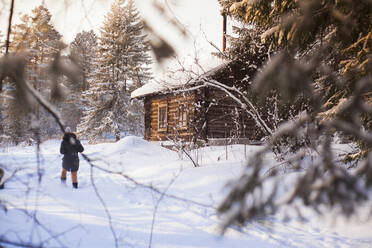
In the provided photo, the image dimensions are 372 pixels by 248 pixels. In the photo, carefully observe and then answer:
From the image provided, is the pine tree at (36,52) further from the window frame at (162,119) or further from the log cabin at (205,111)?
the window frame at (162,119)

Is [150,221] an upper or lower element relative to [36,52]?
lower

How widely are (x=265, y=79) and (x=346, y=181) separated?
63 cm

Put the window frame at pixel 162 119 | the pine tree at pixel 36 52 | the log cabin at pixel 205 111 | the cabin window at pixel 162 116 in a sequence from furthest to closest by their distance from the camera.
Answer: the cabin window at pixel 162 116 → the window frame at pixel 162 119 → the log cabin at pixel 205 111 → the pine tree at pixel 36 52

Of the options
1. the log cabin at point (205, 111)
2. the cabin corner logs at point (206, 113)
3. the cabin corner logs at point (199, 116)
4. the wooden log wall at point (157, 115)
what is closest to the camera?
the log cabin at point (205, 111)

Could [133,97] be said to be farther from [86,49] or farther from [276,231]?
[86,49]

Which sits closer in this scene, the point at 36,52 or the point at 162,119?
the point at 36,52

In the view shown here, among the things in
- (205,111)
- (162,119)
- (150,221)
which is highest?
(205,111)

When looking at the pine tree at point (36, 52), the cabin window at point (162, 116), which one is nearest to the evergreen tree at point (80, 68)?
the pine tree at point (36, 52)

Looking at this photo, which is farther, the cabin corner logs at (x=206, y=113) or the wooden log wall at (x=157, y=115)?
the wooden log wall at (x=157, y=115)

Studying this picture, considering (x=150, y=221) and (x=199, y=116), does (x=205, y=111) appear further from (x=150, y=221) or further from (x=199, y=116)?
(x=150, y=221)

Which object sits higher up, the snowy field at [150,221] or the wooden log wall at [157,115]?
the wooden log wall at [157,115]

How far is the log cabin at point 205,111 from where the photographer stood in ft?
38.2

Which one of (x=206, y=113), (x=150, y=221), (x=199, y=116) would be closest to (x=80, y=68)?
(x=150, y=221)

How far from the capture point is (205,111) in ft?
39.3
